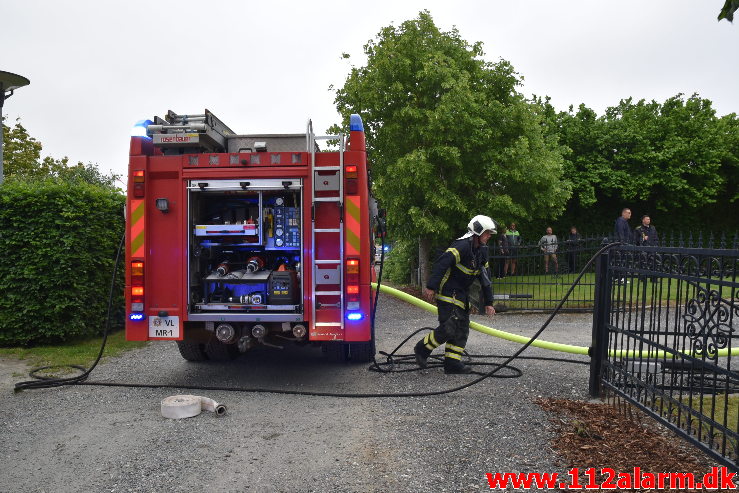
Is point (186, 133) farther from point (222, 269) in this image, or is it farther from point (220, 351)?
point (220, 351)

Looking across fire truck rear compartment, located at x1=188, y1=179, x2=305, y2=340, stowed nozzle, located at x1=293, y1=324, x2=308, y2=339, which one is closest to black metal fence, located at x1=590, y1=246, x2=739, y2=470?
stowed nozzle, located at x1=293, y1=324, x2=308, y2=339

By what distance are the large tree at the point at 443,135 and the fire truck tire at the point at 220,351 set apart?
6.79 m

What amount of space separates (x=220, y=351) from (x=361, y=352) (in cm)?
182

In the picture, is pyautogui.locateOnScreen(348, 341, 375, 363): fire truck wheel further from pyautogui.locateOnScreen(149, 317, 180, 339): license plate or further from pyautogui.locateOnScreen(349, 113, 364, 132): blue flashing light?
pyautogui.locateOnScreen(349, 113, 364, 132): blue flashing light

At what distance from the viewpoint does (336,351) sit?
6816mm

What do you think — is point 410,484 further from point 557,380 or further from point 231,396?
point 557,380

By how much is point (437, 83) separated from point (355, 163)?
27.8ft

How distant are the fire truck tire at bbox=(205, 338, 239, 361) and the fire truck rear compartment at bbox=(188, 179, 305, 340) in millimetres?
1185

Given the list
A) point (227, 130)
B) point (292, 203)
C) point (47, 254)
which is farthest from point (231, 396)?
point (47, 254)

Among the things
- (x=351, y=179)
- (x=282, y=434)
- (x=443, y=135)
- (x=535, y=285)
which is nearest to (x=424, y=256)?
(x=443, y=135)

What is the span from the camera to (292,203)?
5.96 meters

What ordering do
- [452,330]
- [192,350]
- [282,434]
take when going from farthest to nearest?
[192,350] → [452,330] → [282,434]

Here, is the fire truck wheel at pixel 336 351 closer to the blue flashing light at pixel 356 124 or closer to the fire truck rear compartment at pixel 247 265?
the fire truck rear compartment at pixel 247 265

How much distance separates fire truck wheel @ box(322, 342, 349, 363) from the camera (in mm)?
6647
